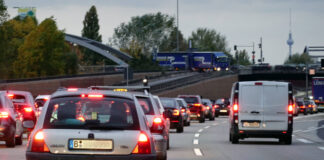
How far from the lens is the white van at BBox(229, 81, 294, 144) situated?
25.7 meters

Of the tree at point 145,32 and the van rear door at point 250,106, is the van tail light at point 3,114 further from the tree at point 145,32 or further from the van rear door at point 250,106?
the tree at point 145,32

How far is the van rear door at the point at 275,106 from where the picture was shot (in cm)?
2566

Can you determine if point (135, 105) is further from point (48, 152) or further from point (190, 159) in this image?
point (190, 159)

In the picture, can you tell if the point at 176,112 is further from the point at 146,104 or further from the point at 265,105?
the point at 146,104

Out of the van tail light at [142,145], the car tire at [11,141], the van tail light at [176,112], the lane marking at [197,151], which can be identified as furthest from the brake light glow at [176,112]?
the van tail light at [142,145]

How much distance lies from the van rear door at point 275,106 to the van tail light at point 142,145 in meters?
15.2

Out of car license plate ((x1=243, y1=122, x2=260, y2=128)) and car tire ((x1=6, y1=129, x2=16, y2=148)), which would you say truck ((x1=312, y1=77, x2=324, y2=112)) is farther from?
car tire ((x1=6, y1=129, x2=16, y2=148))

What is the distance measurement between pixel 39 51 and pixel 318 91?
34.8 m

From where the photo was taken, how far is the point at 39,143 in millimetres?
10602

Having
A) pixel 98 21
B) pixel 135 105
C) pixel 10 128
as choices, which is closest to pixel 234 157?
pixel 10 128

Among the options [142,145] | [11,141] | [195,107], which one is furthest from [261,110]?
[195,107]

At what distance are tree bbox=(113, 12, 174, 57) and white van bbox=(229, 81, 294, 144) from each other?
155013 millimetres

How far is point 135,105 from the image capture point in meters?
10.9

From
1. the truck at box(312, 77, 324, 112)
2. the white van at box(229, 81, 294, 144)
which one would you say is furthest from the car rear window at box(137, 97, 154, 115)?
the truck at box(312, 77, 324, 112)
